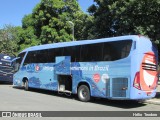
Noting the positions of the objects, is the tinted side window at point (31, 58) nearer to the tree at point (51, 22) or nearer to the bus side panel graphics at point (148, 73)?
the bus side panel graphics at point (148, 73)

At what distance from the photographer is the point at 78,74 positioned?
1658 centimetres

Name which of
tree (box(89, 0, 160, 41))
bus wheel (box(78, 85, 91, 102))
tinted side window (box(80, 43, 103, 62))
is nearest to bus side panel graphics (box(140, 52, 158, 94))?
tree (box(89, 0, 160, 41))

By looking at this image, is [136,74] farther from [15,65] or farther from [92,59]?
[15,65]

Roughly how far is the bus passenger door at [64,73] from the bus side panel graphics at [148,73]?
14.5 feet

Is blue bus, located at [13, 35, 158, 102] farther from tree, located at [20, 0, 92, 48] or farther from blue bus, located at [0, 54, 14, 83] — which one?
tree, located at [20, 0, 92, 48]

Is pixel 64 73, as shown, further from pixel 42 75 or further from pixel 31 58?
pixel 31 58

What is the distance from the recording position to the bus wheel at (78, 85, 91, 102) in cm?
1588

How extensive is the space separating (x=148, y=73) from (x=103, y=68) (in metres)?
2.09

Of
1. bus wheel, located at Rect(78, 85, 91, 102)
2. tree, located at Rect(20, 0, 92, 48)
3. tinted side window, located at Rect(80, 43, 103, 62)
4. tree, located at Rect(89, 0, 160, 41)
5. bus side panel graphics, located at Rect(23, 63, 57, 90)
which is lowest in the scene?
bus wheel, located at Rect(78, 85, 91, 102)

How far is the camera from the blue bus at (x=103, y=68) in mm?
13961

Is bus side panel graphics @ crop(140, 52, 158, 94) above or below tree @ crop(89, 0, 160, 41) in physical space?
below

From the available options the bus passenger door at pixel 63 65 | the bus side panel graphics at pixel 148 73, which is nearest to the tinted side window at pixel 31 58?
the bus passenger door at pixel 63 65

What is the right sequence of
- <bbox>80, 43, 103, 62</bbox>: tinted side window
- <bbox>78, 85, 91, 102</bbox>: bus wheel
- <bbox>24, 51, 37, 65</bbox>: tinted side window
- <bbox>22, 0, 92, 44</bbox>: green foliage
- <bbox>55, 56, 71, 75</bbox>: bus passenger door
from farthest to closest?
<bbox>22, 0, 92, 44</bbox>: green foliage < <bbox>24, 51, 37, 65</bbox>: tinted side window < <bbox>55, 56, 71, 75</bbox>: bus passenger door < <bbox>78, 85, 91, 102</bbox>: bus wheel < <bbox>80, 43, 103, 62</bbox>: tinted side window

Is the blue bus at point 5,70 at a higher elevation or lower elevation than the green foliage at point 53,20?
lower
